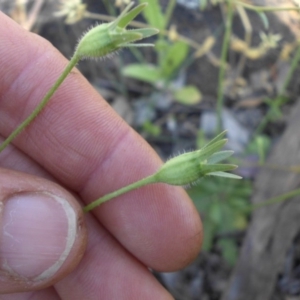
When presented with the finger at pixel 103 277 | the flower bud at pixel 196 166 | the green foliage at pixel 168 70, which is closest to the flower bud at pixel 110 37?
the flower bud at pixel 196 166

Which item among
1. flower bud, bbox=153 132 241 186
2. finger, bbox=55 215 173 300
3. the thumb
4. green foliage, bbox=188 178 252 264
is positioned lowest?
green foliage, bbox=188 178 252 264

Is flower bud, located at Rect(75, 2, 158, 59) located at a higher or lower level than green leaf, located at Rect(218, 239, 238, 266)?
higher

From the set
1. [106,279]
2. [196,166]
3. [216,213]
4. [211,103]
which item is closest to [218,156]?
[196,166]

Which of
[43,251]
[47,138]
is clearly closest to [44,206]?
[43,251]

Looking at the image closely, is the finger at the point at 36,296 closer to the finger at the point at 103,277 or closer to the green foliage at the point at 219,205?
the finger at the point at 103,277

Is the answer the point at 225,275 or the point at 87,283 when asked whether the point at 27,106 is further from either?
the point at 225,275

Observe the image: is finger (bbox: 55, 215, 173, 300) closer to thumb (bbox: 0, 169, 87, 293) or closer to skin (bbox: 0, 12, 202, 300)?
skin (bbox: 0, 12, 202, 300)


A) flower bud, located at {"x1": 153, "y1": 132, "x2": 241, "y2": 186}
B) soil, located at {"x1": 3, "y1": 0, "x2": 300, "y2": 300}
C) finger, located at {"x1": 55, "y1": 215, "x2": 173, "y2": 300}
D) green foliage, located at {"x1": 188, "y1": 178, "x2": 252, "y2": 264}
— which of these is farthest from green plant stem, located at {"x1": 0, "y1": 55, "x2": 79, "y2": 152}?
soil, located at {"x1": 3, "y1": 0, "x2": 300, "y2": 300}
